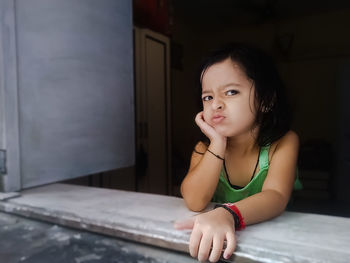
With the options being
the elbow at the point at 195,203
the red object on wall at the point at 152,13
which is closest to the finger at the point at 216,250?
the elbow at the point at 195,203

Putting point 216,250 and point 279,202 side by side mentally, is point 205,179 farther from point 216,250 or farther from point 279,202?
point 216,250

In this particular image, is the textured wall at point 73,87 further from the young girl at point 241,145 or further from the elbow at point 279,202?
the elbow at point 279,202

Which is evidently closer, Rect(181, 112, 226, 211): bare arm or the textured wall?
Rect(181, 112, 226, 211): bare arm

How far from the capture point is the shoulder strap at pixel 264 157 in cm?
94

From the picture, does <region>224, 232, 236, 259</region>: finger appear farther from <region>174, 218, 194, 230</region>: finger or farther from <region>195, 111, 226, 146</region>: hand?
<region>195, 111, 226, 146</region>: hand

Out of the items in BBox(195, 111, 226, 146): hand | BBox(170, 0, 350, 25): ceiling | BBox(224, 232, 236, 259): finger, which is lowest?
BBox(224, 232, 236, 259): finger

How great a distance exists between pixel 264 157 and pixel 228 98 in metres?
0.26

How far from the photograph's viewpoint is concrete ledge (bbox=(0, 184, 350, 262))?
54cm

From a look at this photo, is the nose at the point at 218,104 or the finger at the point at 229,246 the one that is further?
the nose at the point at 218,104

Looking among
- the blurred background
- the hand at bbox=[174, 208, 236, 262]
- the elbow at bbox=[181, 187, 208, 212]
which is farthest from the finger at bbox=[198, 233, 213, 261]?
the blurred background

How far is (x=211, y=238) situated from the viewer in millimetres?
546

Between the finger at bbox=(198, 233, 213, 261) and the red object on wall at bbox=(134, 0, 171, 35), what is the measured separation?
1532 millimetres

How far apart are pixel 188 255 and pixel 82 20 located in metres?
1.06

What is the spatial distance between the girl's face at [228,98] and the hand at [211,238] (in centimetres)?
31
